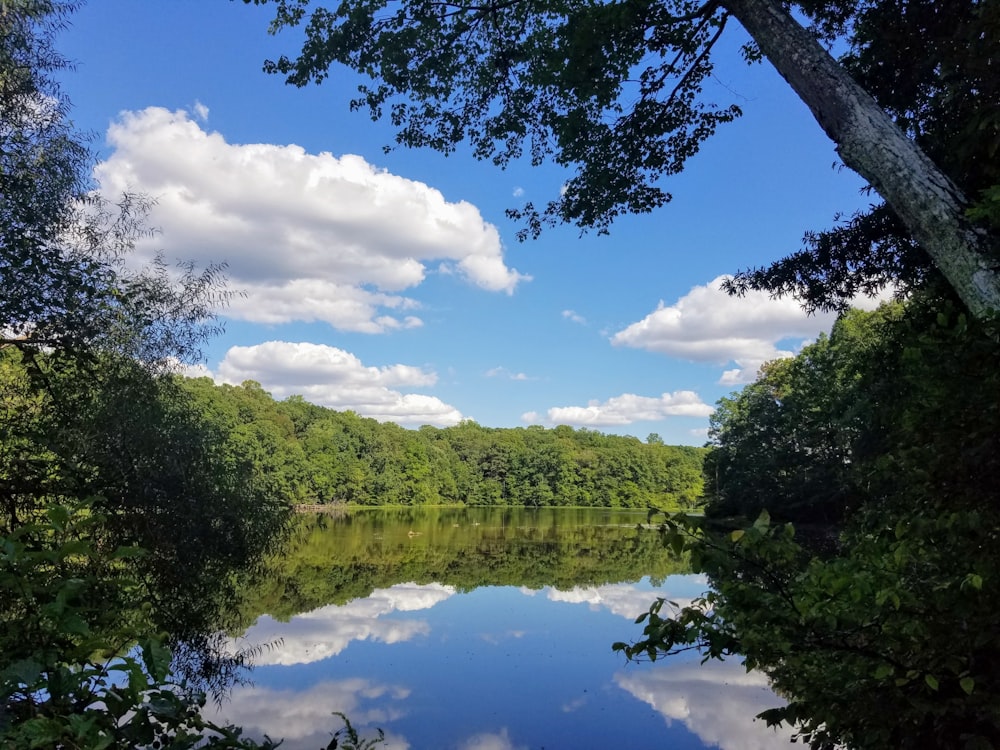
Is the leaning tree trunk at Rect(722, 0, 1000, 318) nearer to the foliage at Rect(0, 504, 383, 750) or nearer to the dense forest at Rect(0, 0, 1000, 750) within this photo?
the dense forest at Rect(0, 0, 1000, 750)

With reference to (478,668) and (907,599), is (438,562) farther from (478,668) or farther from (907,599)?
(907,599)

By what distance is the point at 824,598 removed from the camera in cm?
214

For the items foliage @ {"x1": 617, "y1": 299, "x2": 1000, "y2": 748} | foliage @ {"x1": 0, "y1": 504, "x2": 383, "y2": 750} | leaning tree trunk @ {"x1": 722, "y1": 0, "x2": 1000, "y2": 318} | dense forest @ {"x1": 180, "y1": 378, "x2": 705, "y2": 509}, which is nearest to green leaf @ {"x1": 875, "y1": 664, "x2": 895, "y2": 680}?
foliage @ {"x1": 617, "y1": 299, "x2": 1000, "y2": 748}

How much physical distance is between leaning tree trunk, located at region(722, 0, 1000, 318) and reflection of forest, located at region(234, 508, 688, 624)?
811cm

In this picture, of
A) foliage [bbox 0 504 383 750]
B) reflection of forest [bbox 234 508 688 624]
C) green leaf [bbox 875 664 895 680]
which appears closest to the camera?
foliage [bbox 0 504 383 750]

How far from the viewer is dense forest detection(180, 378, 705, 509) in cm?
6225

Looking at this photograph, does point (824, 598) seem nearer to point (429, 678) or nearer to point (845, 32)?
point (845, 32)

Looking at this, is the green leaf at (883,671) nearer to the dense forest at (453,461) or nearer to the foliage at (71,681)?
the foliage at (71,681)

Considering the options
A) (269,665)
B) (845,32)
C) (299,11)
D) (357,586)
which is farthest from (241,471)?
(357,586)

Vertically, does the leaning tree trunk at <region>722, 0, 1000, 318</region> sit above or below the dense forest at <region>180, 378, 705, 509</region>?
above

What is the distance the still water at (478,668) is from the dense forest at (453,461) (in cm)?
3646

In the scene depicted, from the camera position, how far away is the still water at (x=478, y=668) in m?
8.13

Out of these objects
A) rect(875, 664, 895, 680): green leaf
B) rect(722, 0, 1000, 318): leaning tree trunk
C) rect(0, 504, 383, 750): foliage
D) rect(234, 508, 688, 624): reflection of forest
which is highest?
rect(722, 0, 1000, 318): leaning tree trunk

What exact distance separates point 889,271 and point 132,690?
6157mm
